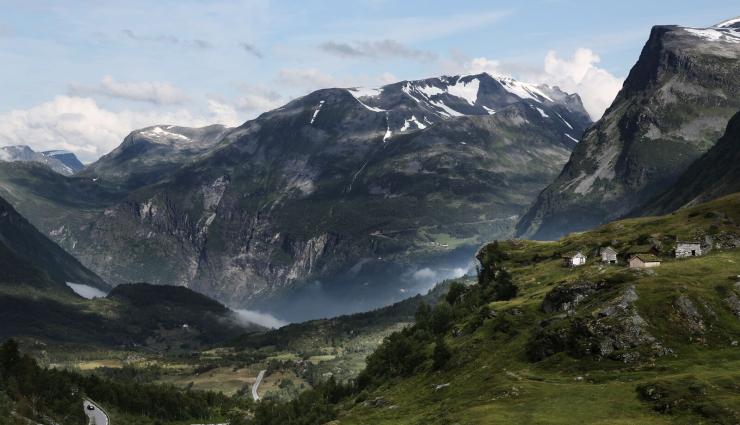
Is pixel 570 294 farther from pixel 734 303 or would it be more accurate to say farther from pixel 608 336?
pixel 734 303

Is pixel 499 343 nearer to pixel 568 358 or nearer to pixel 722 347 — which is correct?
pixel 568 358

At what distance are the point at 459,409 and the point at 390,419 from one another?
2640cm

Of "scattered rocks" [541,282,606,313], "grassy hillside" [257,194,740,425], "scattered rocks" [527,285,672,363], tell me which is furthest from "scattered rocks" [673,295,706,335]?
"scattered rocks" [541,282,606,313]

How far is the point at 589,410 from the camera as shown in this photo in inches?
5118

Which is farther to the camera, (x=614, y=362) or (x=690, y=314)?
(x=690, y=314)

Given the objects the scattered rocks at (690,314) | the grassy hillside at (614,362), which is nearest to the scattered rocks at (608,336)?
the grassy hillside at (614,362)

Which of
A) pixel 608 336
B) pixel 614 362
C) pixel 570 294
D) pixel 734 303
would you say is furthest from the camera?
pixel 570 294

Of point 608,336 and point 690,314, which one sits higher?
point 690,314

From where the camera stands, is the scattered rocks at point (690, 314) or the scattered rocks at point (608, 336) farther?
the scattered rocks at point (690, 314)

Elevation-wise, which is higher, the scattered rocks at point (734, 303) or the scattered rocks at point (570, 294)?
the scattered rocks at point (570, 294)

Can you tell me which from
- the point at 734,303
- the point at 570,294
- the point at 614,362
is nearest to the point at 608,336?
the point at 614,362

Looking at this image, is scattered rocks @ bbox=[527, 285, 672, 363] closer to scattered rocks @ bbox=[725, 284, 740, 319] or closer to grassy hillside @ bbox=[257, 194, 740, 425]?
grassy hillside @ bbox=[257, 194, 740, 425]

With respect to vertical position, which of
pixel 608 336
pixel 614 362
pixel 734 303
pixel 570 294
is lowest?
pixel 614 362

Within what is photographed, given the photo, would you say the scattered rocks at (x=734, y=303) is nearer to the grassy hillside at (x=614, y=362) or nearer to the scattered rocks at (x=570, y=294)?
the grassy hillside at (x=614, y=362)
